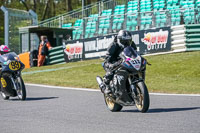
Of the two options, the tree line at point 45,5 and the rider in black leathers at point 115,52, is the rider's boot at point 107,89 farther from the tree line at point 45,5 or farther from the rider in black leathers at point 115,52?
the tree line at point 45,5

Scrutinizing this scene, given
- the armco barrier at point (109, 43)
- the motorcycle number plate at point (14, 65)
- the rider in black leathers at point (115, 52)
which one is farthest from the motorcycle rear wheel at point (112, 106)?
the armco barrier at point (109, 43)

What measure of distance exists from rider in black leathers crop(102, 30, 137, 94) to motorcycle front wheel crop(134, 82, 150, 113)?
66 cm

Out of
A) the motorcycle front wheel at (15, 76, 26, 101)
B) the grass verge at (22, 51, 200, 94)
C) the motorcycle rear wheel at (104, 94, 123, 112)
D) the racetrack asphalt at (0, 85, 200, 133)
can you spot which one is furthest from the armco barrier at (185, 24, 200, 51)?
the motorcycle rear wheel at (104, 94, 123, 112)

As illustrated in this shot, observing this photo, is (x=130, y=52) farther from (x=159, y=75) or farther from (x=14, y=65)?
(x=159, y=75)

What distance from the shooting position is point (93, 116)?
8.34m

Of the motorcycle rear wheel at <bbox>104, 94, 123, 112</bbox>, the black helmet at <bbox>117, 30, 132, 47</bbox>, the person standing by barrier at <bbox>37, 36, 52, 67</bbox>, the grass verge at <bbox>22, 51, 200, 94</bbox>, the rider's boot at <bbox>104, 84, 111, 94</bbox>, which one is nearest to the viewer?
the black helmet at <bbox>117, 30, 132, 47</bbox>

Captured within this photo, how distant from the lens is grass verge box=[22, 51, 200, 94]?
558 inches

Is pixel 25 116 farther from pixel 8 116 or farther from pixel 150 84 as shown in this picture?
pixel 150 84

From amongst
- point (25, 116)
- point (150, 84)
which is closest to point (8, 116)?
point (25, 116)

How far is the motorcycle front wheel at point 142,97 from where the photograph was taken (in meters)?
7.99

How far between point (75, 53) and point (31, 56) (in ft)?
10.7

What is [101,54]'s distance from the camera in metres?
22.9

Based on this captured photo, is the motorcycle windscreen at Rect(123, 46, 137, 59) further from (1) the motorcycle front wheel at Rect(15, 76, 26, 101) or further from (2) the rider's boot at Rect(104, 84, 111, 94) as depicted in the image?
(1) the motorcycle front wheel at Rect(15, 76, 26, 101)

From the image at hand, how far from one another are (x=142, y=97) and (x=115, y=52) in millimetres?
1178
